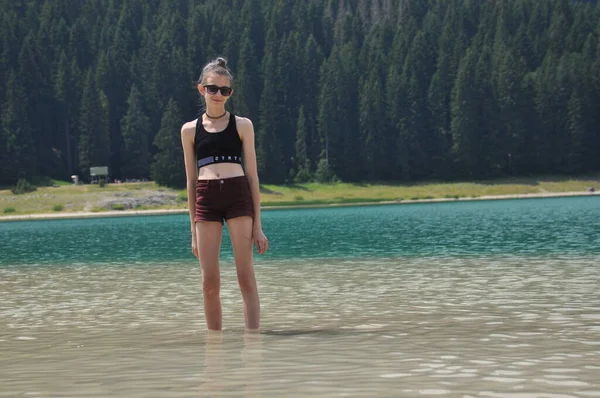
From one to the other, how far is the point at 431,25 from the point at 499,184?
53.4 m

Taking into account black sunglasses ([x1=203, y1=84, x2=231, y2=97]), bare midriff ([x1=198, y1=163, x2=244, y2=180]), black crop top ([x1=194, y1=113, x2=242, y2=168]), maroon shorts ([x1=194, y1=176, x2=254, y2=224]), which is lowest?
maroon shorts ([x1=194, y1=176, x2=254, y2=224])

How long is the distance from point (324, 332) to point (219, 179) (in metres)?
2.31

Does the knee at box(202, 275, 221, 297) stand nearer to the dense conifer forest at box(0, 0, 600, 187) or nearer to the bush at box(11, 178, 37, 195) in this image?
the bush at box(11, 178, 37, 195)

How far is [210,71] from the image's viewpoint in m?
10.2

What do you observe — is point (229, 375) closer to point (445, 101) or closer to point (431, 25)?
point (445, 101)

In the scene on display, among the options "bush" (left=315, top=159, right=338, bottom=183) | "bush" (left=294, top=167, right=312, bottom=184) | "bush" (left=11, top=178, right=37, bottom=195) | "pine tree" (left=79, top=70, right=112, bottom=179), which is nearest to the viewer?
"bush" (left=11, top=178, right=37, bottom=195)

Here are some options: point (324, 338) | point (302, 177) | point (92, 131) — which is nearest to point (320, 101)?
point (302, 177)

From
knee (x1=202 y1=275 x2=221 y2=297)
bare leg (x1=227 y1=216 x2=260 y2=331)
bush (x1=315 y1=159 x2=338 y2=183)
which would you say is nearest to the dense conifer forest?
bush (x1=315 y1=159 x2=338 y2=183)

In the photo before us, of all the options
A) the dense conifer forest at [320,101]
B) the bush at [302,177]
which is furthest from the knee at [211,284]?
the bush at [302,177]

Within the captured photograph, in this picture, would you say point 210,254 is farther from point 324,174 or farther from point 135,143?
point 135,143

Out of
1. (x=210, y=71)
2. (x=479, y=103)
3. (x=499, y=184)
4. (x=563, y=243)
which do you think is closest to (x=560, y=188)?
(x=499, y=184)

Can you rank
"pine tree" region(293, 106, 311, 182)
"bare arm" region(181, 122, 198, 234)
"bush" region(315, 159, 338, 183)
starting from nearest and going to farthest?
"bare arm" region(181, 122, 198, 234), "bush" region(315, 159, 338, 183), "pine tree" region(293, 106, 311, 182)

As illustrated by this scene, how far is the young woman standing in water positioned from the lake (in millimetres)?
1108

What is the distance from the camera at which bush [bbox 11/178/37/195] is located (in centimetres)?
11194
